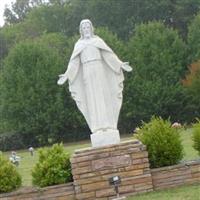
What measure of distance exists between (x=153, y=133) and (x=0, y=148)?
95.4ft

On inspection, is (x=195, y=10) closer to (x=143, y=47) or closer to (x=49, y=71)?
(x=143, y=47)

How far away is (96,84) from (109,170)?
1620 mm

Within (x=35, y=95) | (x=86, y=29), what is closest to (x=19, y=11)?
(x=35, y=95)

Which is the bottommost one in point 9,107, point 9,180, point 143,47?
point 9,180

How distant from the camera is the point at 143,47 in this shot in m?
40.1

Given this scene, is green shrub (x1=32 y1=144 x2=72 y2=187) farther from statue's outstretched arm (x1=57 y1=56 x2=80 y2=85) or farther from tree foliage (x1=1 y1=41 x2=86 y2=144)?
tree foliage (x1=1 y1=41 x2=86 y2=144)

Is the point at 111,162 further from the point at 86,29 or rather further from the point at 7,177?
the point at 86,29

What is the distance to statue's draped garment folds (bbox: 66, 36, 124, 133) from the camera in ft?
35.1

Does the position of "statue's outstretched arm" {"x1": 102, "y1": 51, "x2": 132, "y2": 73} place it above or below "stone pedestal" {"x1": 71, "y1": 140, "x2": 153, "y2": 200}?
above

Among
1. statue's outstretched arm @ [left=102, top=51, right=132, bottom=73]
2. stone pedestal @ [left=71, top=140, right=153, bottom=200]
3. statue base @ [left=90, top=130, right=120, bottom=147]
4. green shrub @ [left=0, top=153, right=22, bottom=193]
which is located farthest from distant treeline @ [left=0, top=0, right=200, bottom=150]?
green shrub @ [left=0, top=153, right=22, bottom=193]

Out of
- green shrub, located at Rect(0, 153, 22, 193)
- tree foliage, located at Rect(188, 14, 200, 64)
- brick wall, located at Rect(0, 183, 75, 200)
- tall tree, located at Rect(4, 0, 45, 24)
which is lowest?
brick wall, located at Rect(0, 183, 75, 200)

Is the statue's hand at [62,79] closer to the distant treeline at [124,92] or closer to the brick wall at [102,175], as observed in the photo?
the brick wall at [102,175]

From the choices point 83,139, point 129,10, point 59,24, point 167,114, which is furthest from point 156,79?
point 59,24

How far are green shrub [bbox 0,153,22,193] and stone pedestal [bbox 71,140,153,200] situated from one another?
3.63ft
